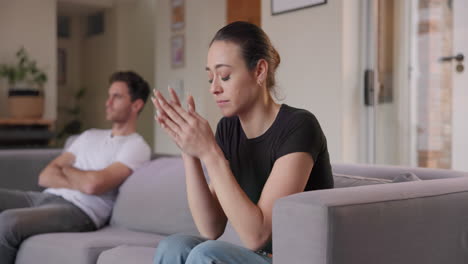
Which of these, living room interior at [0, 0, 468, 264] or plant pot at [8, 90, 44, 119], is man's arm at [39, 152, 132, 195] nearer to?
living room interior at [0, 0, 468, 264]

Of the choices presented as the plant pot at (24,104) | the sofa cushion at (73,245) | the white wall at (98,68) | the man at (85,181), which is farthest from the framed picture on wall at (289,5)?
the white wall at (98,68)

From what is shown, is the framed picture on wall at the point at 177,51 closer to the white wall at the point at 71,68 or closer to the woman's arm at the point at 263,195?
the white wall at the point at 71,68

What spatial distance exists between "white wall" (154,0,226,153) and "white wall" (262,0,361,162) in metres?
1.70

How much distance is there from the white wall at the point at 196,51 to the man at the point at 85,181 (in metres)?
2.32

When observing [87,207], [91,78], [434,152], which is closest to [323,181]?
[87,207]

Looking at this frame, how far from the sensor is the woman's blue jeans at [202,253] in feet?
4.36

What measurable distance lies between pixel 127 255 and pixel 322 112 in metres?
1.90

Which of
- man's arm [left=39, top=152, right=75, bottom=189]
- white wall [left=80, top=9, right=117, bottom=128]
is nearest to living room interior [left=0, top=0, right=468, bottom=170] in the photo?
man's arm [left=39, top=152, right=75, bottom=189]

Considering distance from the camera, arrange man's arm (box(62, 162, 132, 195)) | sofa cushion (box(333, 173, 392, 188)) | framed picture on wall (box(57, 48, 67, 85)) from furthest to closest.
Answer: framed picture on wall (box(57, 48, 67, 85)) < man's arm (box(62, 162, 132, 195)) < sofa cushion (box(333, 173, 392, 188))

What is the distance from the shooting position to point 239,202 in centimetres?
135

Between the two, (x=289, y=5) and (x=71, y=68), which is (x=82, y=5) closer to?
(x=71, y=68)

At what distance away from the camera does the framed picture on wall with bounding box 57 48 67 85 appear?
7.83m

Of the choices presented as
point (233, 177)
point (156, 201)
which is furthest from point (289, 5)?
point (233, 177)

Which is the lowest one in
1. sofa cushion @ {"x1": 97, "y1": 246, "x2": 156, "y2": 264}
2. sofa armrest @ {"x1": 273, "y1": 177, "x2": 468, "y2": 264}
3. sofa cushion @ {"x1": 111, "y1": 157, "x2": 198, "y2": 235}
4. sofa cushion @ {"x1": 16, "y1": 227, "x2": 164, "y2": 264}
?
sofa cushion @ {"x1": 16, "y1": 227, "x2": 164, "y2": 264}
